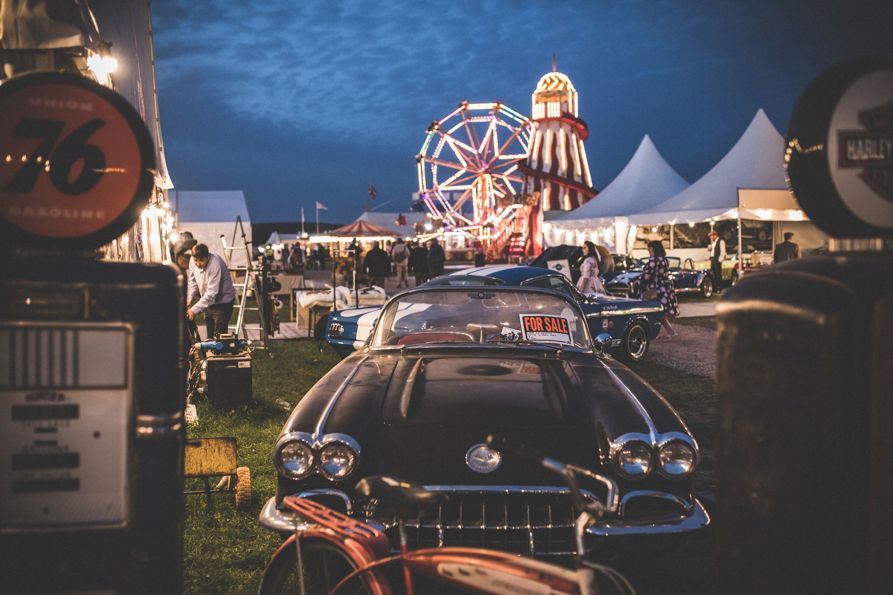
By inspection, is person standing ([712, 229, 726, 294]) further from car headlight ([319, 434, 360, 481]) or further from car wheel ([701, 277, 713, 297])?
car headlight ([319, 434, 360, 481])

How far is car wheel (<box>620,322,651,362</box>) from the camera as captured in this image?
9.88 meters

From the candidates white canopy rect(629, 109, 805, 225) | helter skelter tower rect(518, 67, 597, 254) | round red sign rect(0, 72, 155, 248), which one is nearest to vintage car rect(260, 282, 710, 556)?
round red sign rect(0, 72, 155, 248)

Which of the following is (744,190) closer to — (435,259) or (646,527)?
(435,259)

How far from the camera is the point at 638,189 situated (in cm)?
2783

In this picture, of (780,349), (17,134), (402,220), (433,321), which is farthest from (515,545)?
(402,220)

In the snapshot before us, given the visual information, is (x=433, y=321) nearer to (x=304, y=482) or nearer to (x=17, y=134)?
(x=304, y=482)

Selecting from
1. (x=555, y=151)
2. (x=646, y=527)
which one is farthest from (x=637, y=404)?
(x=555, y=151)

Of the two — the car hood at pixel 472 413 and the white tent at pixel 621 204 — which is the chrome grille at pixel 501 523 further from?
the white tent at pixel 621 204

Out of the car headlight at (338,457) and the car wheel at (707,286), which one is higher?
the car wheel at (707,286)

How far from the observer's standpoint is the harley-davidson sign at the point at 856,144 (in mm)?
1622

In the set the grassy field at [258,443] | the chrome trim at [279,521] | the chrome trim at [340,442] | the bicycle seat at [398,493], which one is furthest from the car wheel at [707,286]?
the bicycle seat at [398,493]

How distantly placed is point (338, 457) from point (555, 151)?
1888 inches

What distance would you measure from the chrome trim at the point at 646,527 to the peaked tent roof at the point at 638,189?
24342 mm

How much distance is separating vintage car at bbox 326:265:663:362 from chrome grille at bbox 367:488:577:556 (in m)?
5.40
